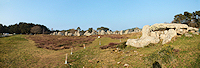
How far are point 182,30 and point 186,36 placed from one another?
1.72 metres

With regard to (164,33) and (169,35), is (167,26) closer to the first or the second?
(164,33)

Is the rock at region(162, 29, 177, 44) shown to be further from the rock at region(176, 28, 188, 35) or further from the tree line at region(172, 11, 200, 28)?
the tree line at region(172, 11, 200, 28)

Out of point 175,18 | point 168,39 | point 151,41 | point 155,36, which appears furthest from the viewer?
point 175,18

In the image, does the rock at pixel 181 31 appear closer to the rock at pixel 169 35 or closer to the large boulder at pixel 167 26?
the large boulder at pixel 167 26

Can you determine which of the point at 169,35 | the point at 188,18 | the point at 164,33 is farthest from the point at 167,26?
the point at 188,18

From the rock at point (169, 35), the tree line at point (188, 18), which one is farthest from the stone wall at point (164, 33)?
the tree line at point (188, 18)

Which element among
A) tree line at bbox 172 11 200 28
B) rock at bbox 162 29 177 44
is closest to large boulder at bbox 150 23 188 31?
rock at bbox 162 29 177 44

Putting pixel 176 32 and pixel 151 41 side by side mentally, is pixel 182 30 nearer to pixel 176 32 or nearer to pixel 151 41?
pixel 176 32

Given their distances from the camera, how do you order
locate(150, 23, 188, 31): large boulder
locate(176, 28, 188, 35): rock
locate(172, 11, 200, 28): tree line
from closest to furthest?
locate(176, 28, 188, 35): rock, locate(150, 23, 188, 31): large boulder, locate(172, 11, 200, 28): tree line

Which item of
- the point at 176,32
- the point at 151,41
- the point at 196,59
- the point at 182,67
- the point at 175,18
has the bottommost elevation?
the point at 182,67

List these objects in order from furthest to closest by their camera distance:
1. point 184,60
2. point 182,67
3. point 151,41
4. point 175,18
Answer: point 175,18 → point 151,41 → point 184,60 → point 182,67

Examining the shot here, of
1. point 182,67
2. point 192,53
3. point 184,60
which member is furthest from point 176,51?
point 182,67

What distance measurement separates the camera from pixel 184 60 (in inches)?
340

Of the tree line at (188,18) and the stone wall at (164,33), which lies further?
the tree line at (188,18)
